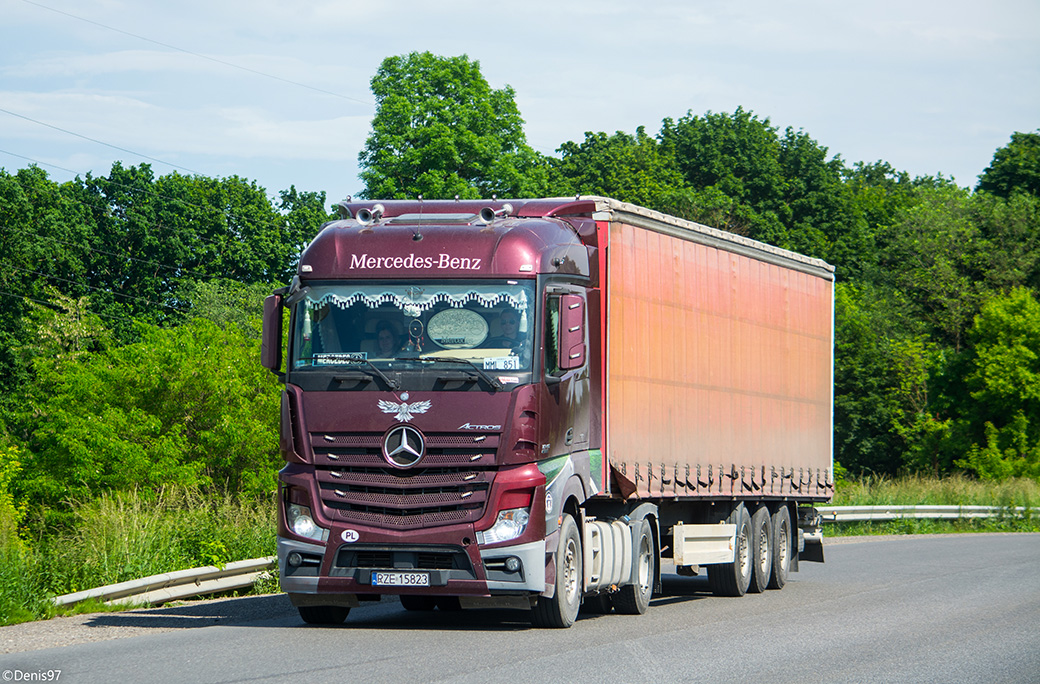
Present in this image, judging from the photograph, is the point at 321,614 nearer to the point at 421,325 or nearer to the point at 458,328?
the point at 421,325

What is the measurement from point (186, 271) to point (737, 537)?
53891 mm

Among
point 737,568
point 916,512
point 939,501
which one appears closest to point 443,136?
point 939,501

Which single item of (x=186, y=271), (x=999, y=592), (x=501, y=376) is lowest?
(x=999, y=592)

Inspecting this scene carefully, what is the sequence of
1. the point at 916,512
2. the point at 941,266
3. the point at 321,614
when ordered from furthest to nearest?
1. the point at 941,266
2. the point at 916,512
3. the point at 321,614

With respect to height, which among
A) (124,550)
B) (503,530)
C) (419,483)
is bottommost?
(124,550)

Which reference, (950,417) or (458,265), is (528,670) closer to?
(458,265)

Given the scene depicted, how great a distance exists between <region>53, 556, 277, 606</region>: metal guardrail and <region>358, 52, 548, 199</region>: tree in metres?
36.5

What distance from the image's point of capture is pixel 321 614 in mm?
12875

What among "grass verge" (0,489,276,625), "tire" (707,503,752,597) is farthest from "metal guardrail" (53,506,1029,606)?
"tire" (707,503,752,597)

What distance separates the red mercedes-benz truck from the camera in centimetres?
1189

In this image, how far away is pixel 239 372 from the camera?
35.1m

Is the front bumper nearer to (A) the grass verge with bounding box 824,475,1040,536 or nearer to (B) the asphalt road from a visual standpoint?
(B) the asphalt road

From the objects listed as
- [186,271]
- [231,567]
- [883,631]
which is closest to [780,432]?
[883,631]

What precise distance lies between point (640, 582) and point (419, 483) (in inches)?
145
